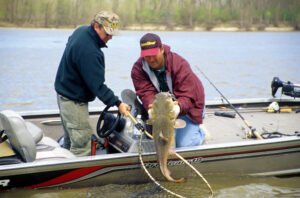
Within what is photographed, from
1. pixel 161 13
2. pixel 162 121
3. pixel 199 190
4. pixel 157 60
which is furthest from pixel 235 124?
pixel 161 13

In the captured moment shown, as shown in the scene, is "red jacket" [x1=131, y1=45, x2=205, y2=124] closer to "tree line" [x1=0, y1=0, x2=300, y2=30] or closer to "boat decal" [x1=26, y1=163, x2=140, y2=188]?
"boat decal" [x1=26, y1=163, x2=140, y2=188]

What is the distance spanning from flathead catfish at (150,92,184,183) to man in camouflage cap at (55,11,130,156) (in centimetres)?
54

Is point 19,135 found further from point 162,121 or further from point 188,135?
point 188,135

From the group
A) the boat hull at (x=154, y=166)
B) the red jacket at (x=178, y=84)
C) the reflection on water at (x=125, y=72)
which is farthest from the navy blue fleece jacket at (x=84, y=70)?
the reflection on water at (x=125, y=72)

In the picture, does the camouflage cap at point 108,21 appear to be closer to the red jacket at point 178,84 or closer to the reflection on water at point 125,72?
the red jacket at point 178,84

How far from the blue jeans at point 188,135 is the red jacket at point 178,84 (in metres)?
0.08

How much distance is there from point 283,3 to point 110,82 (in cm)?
4124

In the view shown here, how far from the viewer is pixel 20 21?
128ft

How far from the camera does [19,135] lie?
4152 mm

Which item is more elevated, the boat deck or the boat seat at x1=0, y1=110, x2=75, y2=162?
the boat seat at x1=0, y1=110, x2=75, y2=162

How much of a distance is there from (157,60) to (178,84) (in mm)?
386

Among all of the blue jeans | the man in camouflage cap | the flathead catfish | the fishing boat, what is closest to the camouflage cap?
the man in camouflage cap

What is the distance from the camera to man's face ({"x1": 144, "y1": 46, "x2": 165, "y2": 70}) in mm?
4379

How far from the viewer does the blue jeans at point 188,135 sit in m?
4.73
